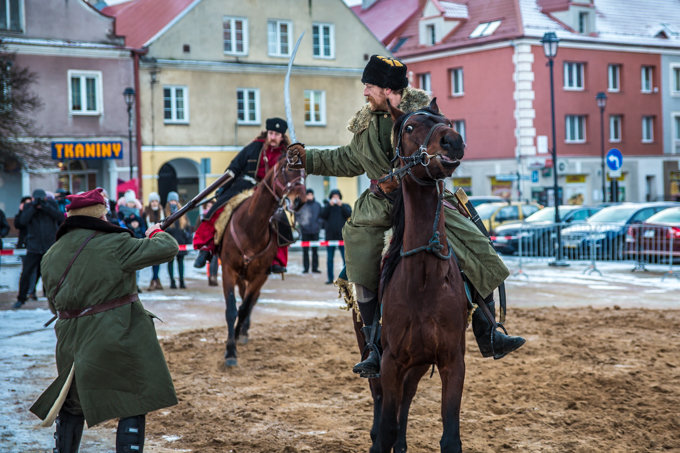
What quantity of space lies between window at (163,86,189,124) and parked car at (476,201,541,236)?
13.5m

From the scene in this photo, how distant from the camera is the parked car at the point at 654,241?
17.4m

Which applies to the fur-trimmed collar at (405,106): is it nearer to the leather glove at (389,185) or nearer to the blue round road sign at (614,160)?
the leather glove at (389,185)

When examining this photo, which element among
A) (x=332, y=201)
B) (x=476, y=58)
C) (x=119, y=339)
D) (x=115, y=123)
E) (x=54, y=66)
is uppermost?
(x=476, y=58)

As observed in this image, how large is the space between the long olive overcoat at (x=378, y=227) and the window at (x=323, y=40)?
31.0 m

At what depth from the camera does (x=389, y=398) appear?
16.0 ft

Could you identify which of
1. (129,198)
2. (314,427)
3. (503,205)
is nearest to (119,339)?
(314,427)

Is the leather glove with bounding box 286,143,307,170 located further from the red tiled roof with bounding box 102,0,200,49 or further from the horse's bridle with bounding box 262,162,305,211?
the red tiled roof with bounding box 102,0,200,49

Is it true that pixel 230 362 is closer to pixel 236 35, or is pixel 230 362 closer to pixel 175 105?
pixel 175 105

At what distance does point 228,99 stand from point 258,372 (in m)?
26.2

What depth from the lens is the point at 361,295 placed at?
5445mm

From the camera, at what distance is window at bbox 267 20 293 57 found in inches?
1363

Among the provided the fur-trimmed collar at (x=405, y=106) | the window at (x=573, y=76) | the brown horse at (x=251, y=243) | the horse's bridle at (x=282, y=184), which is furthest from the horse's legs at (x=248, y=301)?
the window at (x=573, y=76)

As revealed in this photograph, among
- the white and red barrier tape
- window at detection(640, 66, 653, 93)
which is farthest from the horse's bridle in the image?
window at detection(640, 66, 653, 93)

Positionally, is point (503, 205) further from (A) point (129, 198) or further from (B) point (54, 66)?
(B) point (54, 66)
